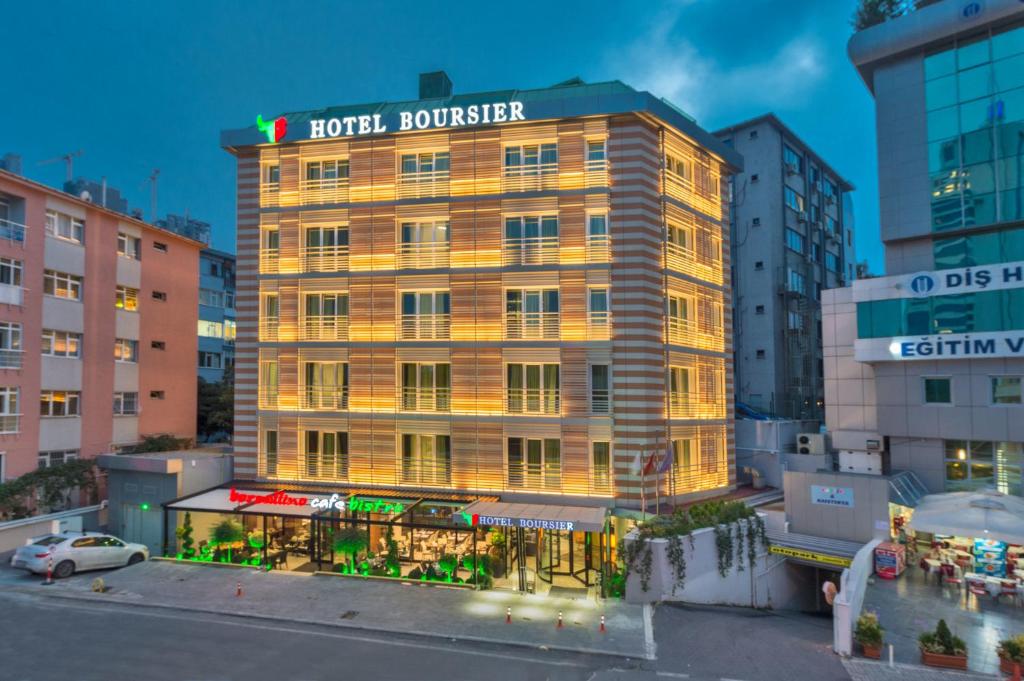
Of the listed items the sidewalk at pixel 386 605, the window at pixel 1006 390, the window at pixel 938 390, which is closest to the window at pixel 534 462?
the sidewalk at pixel 386 605

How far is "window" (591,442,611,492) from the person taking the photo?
2670cm

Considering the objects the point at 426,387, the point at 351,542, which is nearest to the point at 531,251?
the point at 426,387

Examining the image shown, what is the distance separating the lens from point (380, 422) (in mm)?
29609

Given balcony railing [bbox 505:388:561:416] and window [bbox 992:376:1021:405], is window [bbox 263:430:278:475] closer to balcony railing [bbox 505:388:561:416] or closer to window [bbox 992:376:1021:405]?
balcony railing [bbox 505:388:561:416]

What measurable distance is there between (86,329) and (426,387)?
21065 millimetres

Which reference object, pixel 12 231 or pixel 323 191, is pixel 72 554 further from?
pixel 323 191

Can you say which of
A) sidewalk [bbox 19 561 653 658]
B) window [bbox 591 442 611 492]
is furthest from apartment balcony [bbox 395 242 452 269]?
sidewalk [bbox 19 561 653 658]

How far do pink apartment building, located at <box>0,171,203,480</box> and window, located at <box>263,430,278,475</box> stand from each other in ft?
40.8

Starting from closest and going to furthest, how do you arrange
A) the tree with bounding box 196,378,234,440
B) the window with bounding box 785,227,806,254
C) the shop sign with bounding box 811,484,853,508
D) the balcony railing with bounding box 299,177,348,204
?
the shop sign with bounding box 811,484,853,508 < the balcony railing with bounding box 299,177,348,204 < the tree with bounding box 196,378,234,440 < the window with bounding box 785,227,806,254

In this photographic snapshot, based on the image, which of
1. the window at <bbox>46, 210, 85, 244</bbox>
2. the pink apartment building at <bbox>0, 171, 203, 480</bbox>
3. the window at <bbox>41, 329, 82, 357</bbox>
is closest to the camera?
the pink apartment building at <bbox>0, 171, 203, 480</bbox>

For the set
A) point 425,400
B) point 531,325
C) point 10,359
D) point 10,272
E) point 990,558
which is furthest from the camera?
point 10,272

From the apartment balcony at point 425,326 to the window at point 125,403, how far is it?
2043 centimetres

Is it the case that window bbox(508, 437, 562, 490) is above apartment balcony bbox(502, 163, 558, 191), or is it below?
below

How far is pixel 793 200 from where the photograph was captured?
50.4 metres
